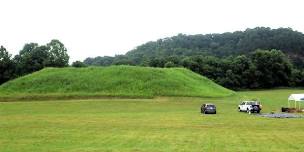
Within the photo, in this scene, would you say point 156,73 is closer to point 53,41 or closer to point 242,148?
point 53,41

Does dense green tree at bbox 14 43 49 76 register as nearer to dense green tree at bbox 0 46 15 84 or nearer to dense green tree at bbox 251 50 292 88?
dense green tree at bbox 0 46 15 84

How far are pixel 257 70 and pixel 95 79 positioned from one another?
235 ft

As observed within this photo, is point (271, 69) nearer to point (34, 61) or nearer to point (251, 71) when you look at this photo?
point (251, 71)

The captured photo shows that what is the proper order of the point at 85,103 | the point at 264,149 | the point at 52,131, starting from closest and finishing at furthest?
the point at 264,149
the point at 52,131
the point at 85,103

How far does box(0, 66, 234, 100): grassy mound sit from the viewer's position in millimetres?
94375

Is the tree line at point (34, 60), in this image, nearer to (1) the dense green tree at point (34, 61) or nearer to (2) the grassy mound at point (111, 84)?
(1) the dense green tree at point (34, 61)

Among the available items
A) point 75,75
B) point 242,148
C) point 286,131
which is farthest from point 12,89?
point 242,148

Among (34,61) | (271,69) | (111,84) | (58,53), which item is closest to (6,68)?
(34,61)

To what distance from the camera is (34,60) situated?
152375 mm

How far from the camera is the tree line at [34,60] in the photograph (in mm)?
150625

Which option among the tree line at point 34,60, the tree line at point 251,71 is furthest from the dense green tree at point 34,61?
the tree line at point 251,71

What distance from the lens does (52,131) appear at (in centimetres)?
3625

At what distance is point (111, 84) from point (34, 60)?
59688 millimetres

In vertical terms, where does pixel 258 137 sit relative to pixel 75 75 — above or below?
below
